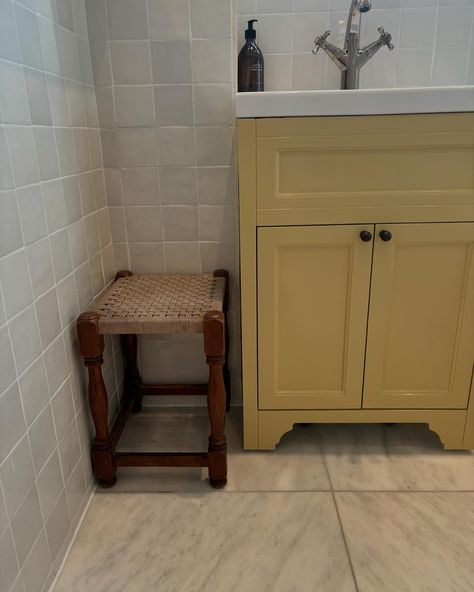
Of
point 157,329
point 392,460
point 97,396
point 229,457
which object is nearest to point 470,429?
point 392,460

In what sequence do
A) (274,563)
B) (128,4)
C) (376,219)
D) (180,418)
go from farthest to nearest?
(180,418) < (128,4) < (376,219) < (274,563)

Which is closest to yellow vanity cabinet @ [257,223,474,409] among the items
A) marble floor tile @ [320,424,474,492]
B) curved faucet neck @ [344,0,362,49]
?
marble floor tile @ [320,424,474,492]

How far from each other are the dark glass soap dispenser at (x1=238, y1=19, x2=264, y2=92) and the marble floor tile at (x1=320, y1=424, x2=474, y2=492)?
110 cm

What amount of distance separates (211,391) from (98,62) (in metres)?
0.98

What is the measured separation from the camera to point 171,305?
121 centimetres

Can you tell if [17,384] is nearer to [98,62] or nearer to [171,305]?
[171,305]

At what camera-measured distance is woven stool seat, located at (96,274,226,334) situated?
1.12 m

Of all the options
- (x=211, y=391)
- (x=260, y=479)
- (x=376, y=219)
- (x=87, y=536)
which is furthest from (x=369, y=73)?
(x=87, y=536)

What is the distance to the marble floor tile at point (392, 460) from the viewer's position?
4.14ft

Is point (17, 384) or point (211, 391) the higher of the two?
point (17, 384)

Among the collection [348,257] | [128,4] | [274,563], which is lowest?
[274,563]

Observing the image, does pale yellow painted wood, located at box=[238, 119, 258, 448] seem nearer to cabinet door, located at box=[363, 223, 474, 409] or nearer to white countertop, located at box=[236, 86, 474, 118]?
white countertop, located at box=[236, 86, 474, 118]

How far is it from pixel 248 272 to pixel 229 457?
1.88ft

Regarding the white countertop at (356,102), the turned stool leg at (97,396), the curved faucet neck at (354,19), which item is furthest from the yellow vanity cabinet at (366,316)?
the curved faucet neck at (354,19)
